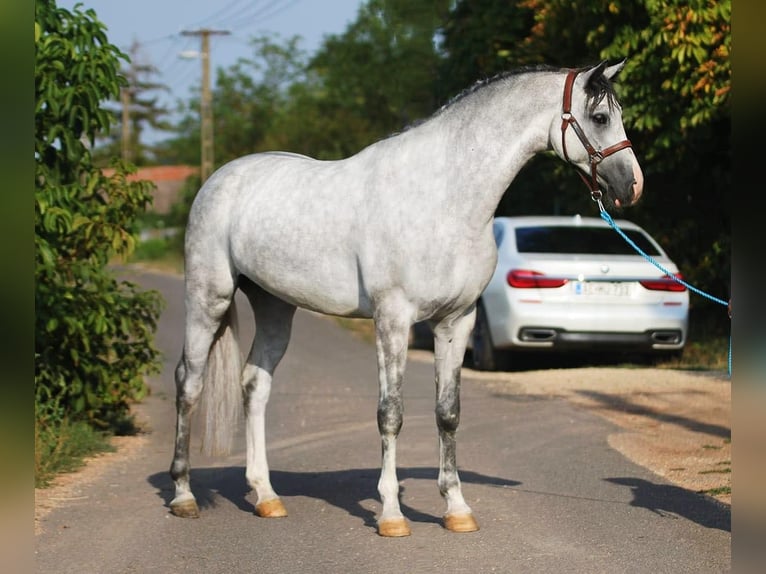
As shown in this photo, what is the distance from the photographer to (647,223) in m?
18.2

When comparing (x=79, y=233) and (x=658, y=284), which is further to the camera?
(x=658, y=284)

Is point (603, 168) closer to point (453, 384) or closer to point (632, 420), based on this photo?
point (453, 384)

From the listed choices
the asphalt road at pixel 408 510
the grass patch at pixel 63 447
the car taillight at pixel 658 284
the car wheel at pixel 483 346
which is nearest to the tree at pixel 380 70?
the car wheel at pixel 483 346

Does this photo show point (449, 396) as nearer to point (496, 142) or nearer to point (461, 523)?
point (461, 523)

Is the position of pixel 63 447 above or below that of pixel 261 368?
below

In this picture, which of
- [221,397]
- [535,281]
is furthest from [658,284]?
[221,397]

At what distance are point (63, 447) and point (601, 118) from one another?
16.1ft

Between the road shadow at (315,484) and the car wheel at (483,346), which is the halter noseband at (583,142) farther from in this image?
the car wheel at (483,346)

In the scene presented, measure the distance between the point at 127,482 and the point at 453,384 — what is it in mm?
2746

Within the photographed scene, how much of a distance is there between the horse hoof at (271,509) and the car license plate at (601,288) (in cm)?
694

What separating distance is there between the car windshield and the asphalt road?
10.3 ft

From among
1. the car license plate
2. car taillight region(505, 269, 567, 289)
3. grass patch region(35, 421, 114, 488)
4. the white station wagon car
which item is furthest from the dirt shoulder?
grass patch region(35, 421, 114, 488)

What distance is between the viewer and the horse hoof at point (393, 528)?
649 centimetres

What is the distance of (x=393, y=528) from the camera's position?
6.49 metres
